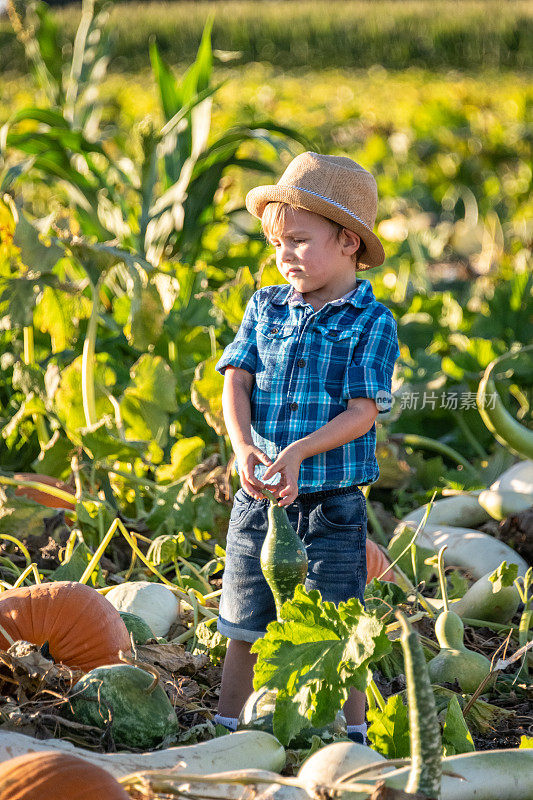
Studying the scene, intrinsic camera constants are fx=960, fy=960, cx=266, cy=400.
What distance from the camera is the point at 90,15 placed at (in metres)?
4.65

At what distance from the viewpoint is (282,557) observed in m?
1.55

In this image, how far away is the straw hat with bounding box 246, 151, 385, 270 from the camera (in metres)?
1.73

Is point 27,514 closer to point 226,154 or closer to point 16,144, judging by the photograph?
point 16,144

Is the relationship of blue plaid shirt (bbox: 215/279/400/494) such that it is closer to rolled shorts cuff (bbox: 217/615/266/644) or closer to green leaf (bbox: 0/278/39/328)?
rolled shorts cuff (bbox: 217/615/266/644)

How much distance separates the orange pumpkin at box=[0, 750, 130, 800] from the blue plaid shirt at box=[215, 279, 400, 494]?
2.11 ft

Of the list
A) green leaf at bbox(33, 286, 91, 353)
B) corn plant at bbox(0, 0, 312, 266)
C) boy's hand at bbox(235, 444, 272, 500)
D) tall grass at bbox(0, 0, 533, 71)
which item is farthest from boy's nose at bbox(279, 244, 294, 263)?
tall grass at bbox(0, 0, 533, 71)

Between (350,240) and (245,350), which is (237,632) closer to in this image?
(245,350)

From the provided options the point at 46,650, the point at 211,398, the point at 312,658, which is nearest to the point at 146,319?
the point at 211,398

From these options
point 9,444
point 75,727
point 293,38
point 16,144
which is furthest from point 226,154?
point 293,38

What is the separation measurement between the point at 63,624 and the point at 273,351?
0.62 m

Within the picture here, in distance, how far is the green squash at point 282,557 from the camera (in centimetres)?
155

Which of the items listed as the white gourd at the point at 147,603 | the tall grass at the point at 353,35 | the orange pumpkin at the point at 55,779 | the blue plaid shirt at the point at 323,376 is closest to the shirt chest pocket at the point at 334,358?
the blue plaid shirt at the point at 323,376

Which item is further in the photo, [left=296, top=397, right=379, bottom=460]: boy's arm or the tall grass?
the tall grass

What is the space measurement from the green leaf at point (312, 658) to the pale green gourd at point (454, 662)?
0.52 metres
